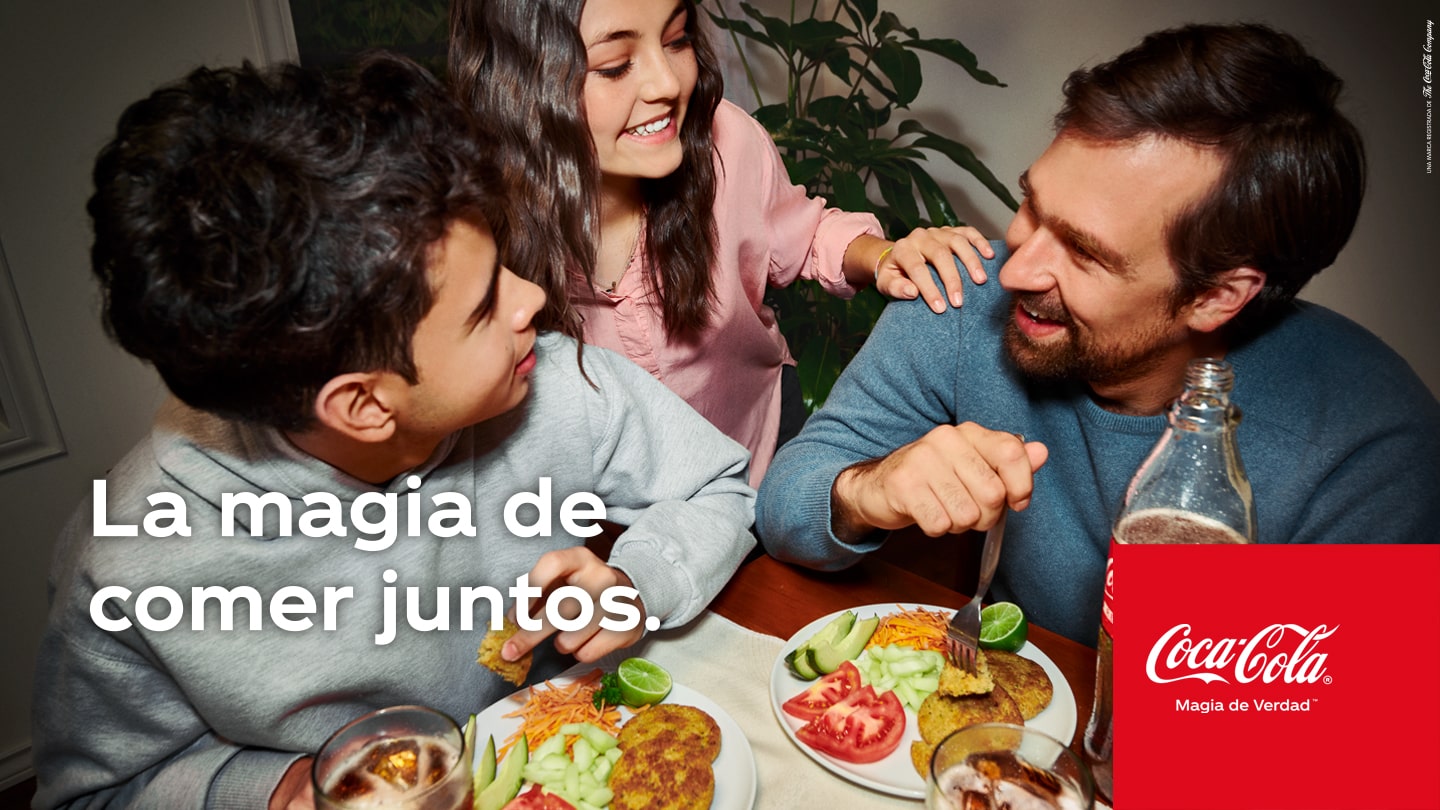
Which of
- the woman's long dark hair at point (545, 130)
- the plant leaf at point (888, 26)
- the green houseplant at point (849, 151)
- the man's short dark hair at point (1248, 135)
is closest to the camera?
the man's short dark hair at point (1248, 135)

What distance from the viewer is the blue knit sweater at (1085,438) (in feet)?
3.98

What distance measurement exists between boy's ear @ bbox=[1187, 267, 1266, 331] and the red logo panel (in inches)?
24.1

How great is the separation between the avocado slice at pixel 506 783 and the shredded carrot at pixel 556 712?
5 cm

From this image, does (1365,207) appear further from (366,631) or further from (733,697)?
(366,631)

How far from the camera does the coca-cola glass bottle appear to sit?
2.60 ft

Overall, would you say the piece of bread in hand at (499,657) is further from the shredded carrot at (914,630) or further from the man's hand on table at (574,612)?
the shredded carrot at (914,630)

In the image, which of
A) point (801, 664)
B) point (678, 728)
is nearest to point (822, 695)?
point (801, 664)

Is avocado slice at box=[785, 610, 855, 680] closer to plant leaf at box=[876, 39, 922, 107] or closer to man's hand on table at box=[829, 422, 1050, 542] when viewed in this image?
man's hand on table at box=[829, 422, 1050, 542]

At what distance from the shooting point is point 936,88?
10.6ft

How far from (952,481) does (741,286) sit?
3.10ft

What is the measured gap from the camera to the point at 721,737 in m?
1.04

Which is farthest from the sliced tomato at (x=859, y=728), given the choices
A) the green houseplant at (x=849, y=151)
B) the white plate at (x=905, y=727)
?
the green houseplant at (x=849, y=151)

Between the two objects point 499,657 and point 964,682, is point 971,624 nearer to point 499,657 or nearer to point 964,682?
point 964,682

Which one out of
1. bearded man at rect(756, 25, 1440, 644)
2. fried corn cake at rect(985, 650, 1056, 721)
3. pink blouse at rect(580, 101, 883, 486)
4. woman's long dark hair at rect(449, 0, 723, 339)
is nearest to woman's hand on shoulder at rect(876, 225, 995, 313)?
bearded man at rect(756, 25, 1440, 644)
